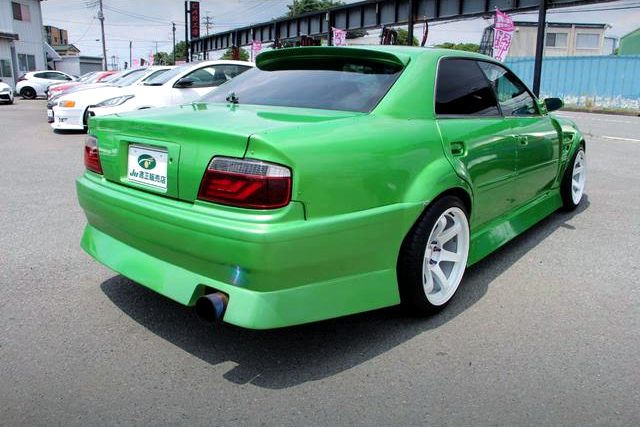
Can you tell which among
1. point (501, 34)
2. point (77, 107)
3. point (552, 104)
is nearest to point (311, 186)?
point (552, 104)

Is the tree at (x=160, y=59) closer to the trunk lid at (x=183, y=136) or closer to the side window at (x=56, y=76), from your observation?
the side window at (x=56, y=76)

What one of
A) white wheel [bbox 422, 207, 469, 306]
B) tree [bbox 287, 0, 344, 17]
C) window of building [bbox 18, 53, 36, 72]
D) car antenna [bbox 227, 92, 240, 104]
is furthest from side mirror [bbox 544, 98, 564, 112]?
tree [bbox 287, 0, 344, 17]

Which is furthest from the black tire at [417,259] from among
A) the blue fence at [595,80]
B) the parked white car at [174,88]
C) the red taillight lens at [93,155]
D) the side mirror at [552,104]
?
the blue fence at [595,80]

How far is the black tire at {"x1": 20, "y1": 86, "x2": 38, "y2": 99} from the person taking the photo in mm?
30594

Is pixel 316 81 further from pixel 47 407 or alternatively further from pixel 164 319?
pixel 47 407

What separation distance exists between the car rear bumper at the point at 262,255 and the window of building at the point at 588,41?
192 feet

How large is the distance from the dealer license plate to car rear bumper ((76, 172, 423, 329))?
0.08 meters

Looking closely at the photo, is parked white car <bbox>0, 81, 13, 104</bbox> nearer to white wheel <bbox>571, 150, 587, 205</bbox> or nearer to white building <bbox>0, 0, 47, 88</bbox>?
white building <bbox>0, 0, 47, 88</bbox>

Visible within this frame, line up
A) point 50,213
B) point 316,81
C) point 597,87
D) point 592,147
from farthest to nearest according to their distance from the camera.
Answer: point 597,87
point 592,147
point 50,213
point 316,81

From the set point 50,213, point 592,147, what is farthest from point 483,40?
point 50,213

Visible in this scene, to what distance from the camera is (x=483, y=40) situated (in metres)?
43.7

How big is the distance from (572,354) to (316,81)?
212 cm

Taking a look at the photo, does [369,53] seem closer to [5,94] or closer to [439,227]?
[439,227]

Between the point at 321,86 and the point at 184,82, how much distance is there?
27.3 feet
